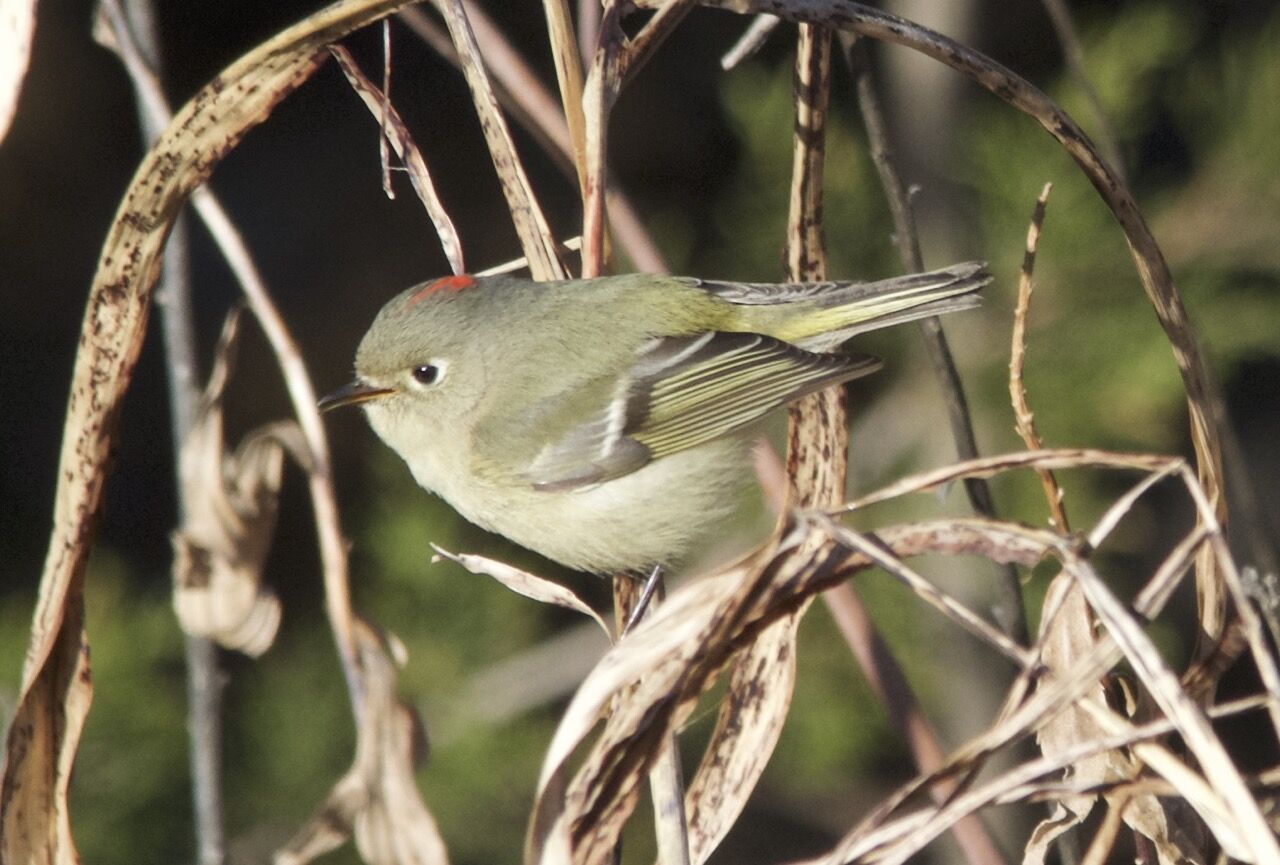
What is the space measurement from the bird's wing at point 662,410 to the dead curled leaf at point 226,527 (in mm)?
833

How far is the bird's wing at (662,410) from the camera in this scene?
2020 mm

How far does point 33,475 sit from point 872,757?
223 cm

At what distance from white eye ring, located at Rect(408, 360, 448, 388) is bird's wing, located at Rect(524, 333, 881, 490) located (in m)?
0.22

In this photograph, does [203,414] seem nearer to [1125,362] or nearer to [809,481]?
[809,481]

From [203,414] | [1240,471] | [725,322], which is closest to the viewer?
[203,414]

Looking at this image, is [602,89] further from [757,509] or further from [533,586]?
[757,509]

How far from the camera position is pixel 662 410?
2074 mm

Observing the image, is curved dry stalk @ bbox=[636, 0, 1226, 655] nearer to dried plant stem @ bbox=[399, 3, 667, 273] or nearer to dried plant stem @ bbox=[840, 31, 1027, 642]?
dried plant stem @ bbox=[840, 31, 1027, 642]

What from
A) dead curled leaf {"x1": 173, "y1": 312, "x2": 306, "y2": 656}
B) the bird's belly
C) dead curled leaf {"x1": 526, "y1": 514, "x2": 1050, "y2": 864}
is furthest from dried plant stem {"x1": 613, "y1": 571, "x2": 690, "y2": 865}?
the bird's belly

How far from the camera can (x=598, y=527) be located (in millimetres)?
1968

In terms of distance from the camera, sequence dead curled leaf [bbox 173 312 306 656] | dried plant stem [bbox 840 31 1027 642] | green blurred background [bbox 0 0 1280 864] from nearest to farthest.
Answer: dead curled leaf [bbox 173 312 306 656], dried plant stem [bbox 840 31 1027 642], green blurred background [bbox 0 0 1280 864]

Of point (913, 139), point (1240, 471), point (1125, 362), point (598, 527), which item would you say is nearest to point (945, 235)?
point (913, 139)

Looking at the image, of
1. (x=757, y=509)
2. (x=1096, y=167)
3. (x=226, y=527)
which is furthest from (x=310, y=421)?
(x=757, y=509)

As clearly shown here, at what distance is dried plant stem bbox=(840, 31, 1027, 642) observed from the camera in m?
1.37
